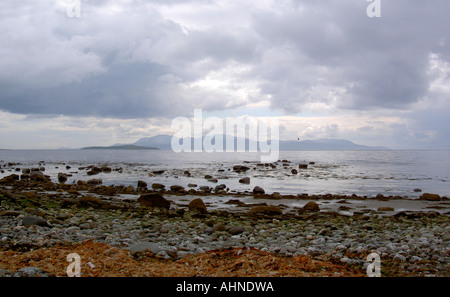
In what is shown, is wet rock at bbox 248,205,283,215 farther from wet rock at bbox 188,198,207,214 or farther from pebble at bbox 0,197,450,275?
pebble at bbox 0,197,450,275

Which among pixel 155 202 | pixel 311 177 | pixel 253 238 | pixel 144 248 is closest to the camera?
pixel 144 248

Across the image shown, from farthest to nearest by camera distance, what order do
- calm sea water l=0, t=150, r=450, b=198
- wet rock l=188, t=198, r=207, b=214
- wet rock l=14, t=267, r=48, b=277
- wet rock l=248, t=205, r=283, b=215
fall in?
calm sea water l=0, t=150, r=450, b=198 → wet rock l=188, t=198, r=207, b=214 → wet rock l=248, t=205, r=283, b=215 → wet rock l=14, t=267, r=48, b=277

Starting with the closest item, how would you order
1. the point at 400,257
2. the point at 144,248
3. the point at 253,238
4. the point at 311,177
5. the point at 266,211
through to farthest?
the point at 400,257, the point at 144,248, the point at 253,238, the point at 266,211, the point at 311,177

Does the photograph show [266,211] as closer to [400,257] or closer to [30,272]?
[400,257]

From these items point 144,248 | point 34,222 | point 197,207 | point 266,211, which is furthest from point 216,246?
point 197,207

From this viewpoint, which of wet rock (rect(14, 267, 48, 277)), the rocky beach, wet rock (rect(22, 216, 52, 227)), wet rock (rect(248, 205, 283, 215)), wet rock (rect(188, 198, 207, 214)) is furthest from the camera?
wet rock (rect(188, 198, 207, 214))

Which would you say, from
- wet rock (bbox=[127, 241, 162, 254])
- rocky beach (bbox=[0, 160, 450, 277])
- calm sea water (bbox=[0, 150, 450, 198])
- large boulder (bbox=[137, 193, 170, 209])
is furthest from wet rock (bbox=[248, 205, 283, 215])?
calm sea water (bbox=[0, 150, 450, 198])

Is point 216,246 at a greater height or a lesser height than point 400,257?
lesser

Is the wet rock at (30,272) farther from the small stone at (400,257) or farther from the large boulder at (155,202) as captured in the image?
the large boulder at (155,202)

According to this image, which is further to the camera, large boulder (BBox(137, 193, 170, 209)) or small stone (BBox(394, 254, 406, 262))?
large boulder (BBox(137, 193, 170, 209))

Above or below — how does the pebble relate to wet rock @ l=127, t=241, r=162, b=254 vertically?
below

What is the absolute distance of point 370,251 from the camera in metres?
7.97

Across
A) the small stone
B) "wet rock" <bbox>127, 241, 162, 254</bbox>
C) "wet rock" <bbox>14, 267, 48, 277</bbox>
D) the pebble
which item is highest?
"wet rock" <bbox>14, 267, 48, 277</bbox>
